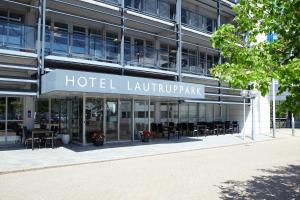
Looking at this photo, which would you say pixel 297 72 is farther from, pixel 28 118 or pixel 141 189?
pixel 28 118

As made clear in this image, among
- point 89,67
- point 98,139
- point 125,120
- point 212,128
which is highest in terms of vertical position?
point 89,67

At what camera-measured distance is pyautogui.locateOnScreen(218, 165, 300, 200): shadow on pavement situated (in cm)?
816

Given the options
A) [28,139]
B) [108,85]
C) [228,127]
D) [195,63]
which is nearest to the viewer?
[108,85]

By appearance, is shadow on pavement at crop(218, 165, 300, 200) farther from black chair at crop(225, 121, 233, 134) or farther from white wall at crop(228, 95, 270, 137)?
white wall at crop(228, 95, 270, 137)

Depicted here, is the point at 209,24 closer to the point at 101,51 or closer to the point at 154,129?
the point at 154,129

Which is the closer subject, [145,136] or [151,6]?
[145,136]

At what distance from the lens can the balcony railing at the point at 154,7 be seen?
2078 centimetres

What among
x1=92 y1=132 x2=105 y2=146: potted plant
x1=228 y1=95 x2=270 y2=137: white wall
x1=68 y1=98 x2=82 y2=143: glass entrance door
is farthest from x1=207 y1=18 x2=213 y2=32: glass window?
x1=92 y1=132 x2=105 y2=146: potted plant

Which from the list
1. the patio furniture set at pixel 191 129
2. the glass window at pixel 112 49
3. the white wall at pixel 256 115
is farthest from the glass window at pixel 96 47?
the white wall at pixel 256 115

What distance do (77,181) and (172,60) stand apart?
588 inches

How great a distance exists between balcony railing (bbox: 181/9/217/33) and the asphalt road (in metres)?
13.0

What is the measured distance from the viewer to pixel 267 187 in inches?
359

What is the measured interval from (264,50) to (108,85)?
9209 mm

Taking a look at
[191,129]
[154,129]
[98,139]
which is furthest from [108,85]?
[191,129]
